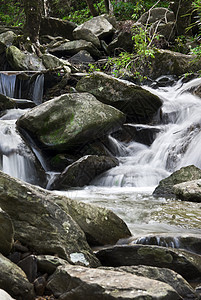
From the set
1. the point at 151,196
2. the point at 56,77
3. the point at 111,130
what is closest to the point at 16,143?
the point at 111,130

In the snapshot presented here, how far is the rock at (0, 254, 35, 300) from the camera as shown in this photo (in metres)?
2.14

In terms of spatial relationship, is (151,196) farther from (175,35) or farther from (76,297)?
(175,35)

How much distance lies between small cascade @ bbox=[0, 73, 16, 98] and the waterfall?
15.8ft

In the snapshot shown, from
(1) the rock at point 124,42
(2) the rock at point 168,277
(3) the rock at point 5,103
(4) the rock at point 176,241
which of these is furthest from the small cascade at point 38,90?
(2) the rock at point 168,277

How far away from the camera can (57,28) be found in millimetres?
19516

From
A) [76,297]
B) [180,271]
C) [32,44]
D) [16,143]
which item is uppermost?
[32,44]

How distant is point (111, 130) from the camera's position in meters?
9.49

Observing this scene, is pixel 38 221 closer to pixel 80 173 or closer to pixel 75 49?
pixel 80 173

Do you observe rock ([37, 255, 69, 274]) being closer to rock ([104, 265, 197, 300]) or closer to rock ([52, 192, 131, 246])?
rock ([104, 265, 197, 300])

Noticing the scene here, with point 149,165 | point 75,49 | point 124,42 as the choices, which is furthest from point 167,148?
point 75,49

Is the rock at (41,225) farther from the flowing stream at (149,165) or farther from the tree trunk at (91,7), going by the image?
the tree trunk at (91,7)

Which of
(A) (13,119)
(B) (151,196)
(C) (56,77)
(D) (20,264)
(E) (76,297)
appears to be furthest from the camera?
(C) (56,77)

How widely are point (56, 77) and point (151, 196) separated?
24.7 ft

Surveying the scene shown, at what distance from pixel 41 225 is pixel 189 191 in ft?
12.0
